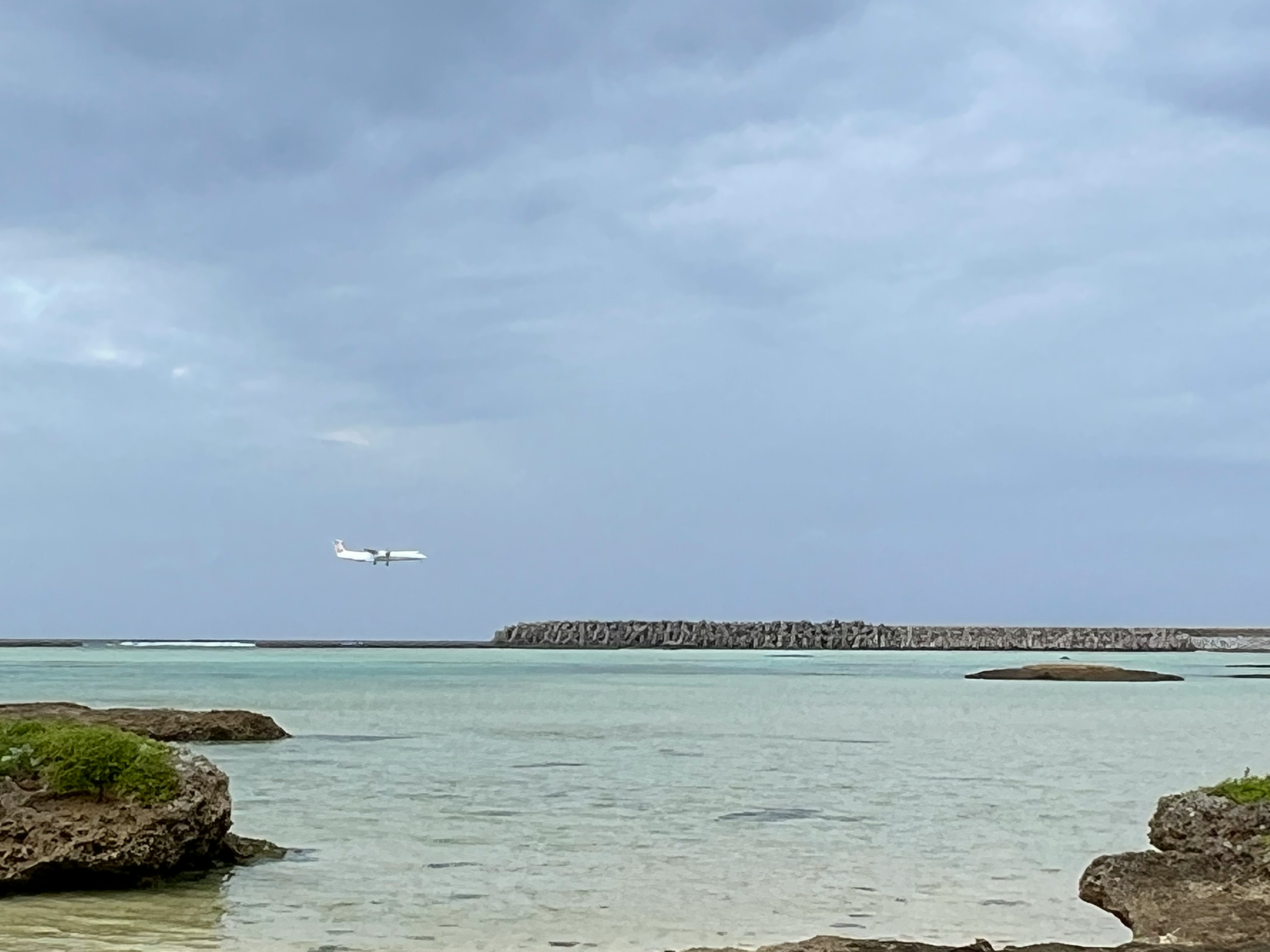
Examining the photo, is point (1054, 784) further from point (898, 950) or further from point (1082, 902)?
point (898, 950)

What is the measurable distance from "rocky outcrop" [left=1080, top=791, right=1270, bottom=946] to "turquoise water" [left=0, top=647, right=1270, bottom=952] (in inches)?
41.1

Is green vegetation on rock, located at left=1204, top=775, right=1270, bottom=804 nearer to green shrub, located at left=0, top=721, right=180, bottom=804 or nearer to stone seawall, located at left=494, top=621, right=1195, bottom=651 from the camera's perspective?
green shrub, located at left=0, top=721, right=180, bottom=804

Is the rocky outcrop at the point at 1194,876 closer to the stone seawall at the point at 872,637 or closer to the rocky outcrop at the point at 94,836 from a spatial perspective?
the rocky outcrop at the point at 94,836

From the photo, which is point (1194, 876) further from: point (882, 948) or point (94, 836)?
point (94, 836)

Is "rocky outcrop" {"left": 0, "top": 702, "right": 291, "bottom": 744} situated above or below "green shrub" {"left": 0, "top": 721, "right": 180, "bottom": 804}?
below

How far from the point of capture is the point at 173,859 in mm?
11938

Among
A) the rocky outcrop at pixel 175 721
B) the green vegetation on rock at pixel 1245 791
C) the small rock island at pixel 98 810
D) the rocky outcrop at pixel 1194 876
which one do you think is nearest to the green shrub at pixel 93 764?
the small rock island at pixel 98 810

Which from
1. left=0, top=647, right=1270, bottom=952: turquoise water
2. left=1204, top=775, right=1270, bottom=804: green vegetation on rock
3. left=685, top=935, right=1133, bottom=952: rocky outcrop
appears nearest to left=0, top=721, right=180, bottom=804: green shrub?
left=0, top=647, right=1270, bottom=952: turquoise water

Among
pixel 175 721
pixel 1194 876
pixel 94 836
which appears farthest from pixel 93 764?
pixel 175 721

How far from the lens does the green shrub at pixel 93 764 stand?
38.6 ft

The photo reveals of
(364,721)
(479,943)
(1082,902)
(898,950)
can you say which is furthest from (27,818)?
(364,721)

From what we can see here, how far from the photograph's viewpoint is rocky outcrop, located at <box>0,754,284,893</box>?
11320 millimetres

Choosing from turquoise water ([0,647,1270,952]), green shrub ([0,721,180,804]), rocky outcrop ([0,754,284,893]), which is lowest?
turquoise water ([0,647,1270,952])

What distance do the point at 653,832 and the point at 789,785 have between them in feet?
18.5
